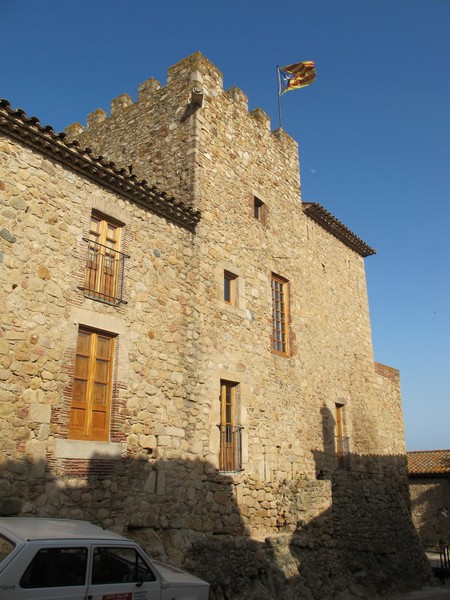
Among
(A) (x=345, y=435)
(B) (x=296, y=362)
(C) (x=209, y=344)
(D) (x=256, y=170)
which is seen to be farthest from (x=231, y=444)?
(D) (x=256, y=170)

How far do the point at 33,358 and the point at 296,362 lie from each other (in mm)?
7250

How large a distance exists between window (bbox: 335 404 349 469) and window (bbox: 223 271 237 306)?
5158 millimetres

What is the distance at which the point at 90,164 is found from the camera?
336 inches

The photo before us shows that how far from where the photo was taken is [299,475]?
1205cm

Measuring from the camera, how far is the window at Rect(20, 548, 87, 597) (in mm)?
4523

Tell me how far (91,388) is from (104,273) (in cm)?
187

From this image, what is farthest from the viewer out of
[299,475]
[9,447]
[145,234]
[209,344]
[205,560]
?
[299,475]

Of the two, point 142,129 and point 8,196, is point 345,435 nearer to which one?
point 142,129

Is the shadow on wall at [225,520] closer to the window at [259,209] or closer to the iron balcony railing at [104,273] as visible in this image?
the iron balcony railing at [104,273]

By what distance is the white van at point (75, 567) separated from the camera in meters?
4.46

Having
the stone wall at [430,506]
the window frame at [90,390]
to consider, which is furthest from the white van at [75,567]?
the stone wall at [430,506]

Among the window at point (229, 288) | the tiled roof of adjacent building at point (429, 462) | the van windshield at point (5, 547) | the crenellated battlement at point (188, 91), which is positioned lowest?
the van windshield at point (5, 547)

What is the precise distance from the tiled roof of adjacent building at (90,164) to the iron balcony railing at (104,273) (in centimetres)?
111

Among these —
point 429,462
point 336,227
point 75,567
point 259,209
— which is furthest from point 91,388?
point 429,462
